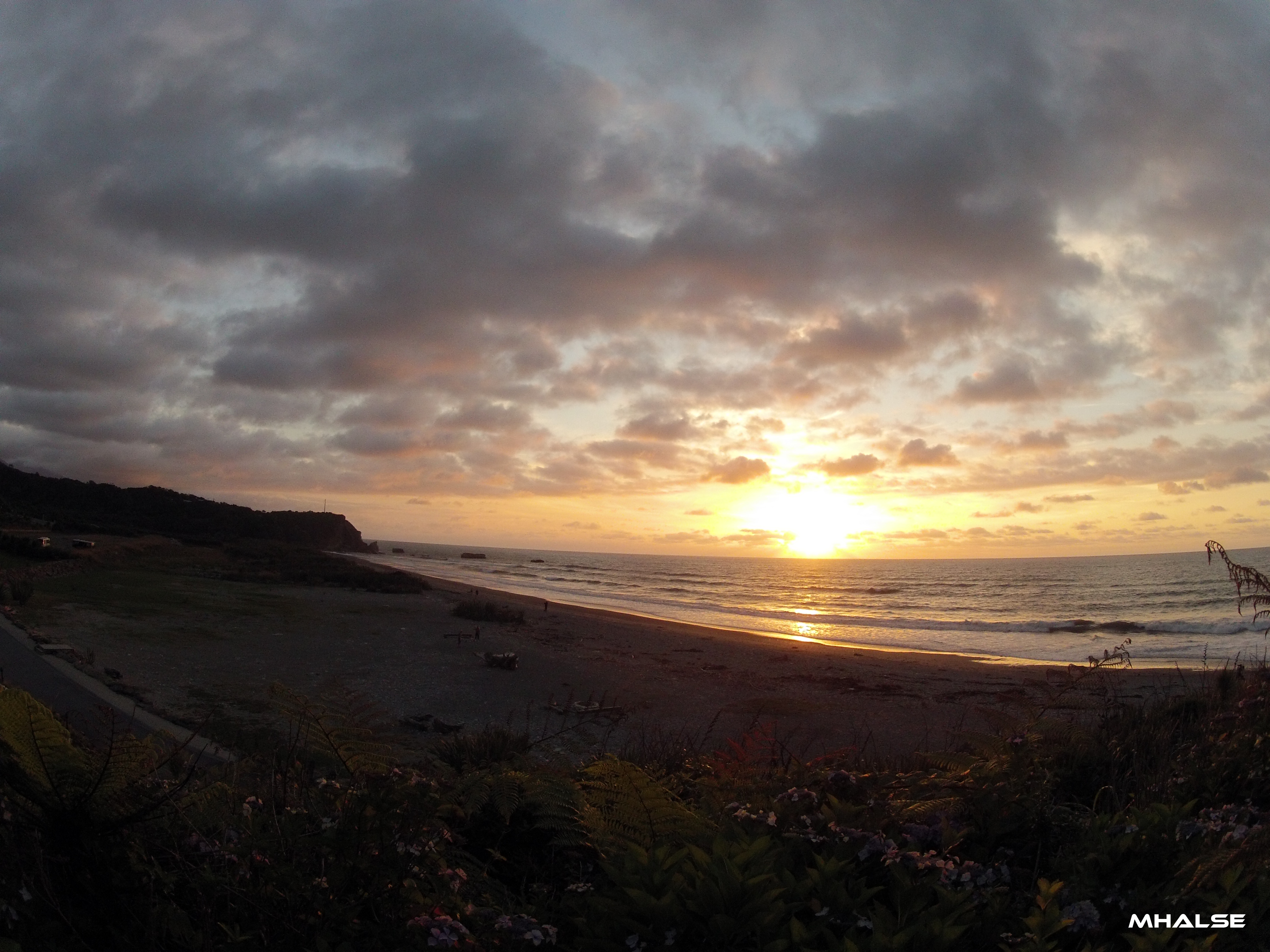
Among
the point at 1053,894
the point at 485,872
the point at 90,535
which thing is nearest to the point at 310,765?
the point at 485,872

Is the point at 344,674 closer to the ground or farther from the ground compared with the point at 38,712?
closer to the ground

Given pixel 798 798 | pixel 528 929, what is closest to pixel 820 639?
pixel 798 798

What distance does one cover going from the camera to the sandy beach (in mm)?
11695

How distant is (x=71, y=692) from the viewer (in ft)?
30.3

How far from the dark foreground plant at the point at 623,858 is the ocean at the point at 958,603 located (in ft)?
20.8

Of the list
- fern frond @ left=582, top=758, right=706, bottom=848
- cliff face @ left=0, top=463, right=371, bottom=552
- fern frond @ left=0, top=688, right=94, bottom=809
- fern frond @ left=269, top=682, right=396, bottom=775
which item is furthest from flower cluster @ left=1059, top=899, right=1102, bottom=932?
cliff face @ left=0, top=463, right=371, bottom=552

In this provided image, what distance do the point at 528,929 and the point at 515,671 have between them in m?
14.4

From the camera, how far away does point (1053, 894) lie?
2.10 m

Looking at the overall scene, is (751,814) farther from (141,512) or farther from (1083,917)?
(141,512)

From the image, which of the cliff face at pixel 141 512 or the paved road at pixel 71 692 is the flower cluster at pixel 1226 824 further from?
the cliff face at pixel 141 512

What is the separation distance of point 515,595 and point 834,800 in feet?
131

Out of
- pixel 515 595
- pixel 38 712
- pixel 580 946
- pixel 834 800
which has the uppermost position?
pixel 38 712

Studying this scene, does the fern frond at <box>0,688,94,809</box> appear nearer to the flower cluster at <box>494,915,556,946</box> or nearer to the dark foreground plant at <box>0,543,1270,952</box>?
the dark foreground plant at <box>0,543,1270,952</box>

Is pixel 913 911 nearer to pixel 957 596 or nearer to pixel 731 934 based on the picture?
pixel 731 934
